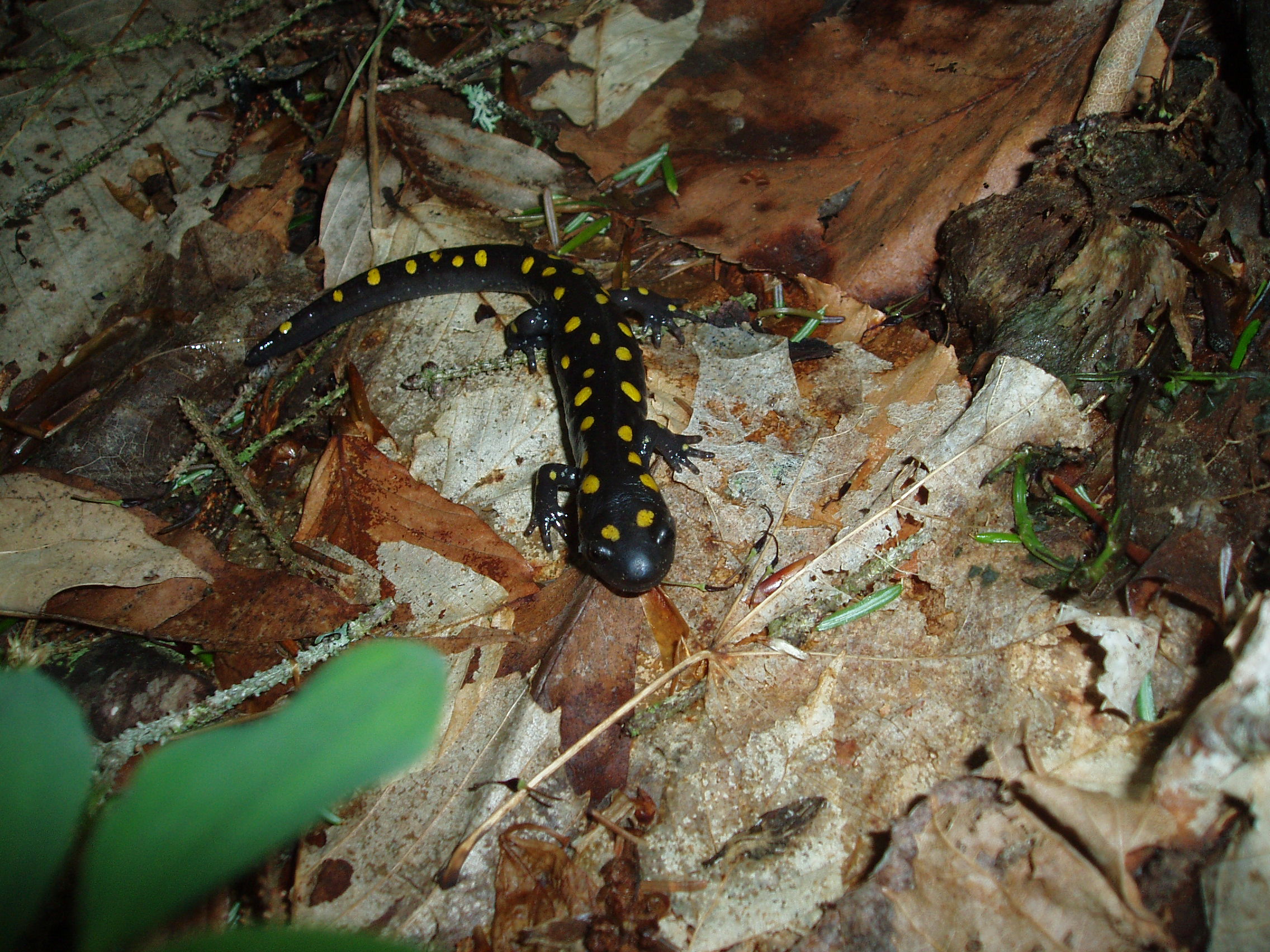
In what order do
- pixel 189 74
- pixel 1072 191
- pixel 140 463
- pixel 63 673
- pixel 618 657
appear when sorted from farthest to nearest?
pixel 189 74 → pixel 140 463 → pixel 1072 191 → pixel 63 673 → pixel 618 657

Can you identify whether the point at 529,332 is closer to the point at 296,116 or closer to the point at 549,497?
the point at 549,497

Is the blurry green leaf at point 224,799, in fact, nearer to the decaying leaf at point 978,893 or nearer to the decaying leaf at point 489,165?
the decaying leaf at point 978,893

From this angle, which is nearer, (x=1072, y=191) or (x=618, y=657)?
(x=618, y=657)

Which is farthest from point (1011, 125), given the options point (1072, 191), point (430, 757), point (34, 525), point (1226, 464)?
point (34, 525)

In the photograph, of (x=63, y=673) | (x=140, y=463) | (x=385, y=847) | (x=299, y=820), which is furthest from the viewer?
(x=140, y=463)

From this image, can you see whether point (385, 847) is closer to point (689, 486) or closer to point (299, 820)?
point (299, 820)

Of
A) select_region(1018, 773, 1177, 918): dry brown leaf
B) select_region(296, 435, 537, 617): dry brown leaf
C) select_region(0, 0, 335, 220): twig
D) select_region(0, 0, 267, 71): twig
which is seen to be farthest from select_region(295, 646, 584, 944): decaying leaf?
select_region(0, 0, 267, 71): twig

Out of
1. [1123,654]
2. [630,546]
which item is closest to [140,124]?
[630,546]
